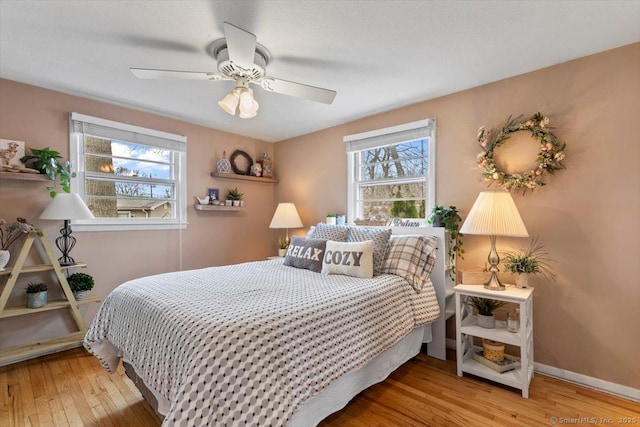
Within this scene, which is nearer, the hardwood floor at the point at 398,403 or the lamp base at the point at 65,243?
the hardwood floor at the point at 398,403

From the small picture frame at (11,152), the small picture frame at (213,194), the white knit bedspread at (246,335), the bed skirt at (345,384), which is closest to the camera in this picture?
the white knit bedspread at (246,335)

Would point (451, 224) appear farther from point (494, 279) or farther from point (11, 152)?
point (11, 152)

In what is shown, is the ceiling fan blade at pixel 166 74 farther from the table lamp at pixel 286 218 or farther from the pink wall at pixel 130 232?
the table lamp at pixel 286 218

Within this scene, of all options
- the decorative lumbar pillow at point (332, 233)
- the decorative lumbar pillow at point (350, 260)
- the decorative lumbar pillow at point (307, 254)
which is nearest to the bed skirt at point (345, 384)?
the decorative lumbar pillow at point (350, 260)

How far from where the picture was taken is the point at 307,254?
104 inches

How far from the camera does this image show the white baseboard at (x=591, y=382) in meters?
1.98

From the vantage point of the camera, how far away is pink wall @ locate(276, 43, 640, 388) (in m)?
2.00

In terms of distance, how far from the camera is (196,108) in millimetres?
3178

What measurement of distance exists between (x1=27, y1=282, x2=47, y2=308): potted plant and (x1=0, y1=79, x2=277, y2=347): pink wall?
159 millimetres

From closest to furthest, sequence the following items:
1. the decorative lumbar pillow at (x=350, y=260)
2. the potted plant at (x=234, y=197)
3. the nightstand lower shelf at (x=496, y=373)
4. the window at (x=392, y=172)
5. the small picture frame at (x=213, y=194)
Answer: the nightstand lower shelf at (x=496, y=373), the decorative lumbar pillow at (x=350, y=260), the window at (x=392, y=172), the small picture frame at (x=213, y=194), the potted plant at (x=234, y=197)

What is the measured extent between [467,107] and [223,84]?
7.25 ft

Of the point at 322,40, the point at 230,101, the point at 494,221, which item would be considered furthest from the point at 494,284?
the point at 230,101

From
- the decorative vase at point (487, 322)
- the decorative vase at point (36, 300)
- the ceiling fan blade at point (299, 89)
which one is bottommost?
the decorative vase at point (487, 322)

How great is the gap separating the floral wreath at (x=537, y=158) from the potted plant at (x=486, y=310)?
0.94 meters
